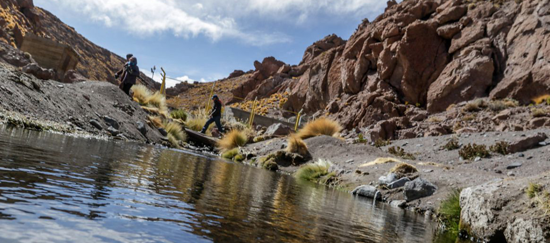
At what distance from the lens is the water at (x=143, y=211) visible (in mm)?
2387

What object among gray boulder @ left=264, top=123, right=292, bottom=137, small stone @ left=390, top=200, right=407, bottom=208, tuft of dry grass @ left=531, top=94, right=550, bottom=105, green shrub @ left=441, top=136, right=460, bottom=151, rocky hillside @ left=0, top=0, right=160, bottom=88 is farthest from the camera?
rocky hillside @ left=0, top=0, right=160, bottom=88

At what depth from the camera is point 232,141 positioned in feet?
59.1

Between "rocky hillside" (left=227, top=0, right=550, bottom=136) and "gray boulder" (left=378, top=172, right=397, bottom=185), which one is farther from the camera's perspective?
"rocky hillside" (left=227, top=0, right=550, bottom=136)

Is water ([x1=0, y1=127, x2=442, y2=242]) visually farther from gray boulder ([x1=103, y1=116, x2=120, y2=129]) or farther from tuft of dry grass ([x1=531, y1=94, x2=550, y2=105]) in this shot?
tuft of dry grass ([x1=531, y1=94, x2=550, y2=105])

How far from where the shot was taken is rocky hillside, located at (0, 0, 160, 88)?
52088 mm

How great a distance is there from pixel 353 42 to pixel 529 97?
18.5 metres

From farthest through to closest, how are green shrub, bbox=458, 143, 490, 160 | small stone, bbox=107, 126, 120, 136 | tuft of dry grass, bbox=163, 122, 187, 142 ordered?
tuft of dry grass, bbox=163, 122, 187, 142, green shrub, bbox=458, 143, 490, 160, small stone, bbox=107, 126, 120, 136

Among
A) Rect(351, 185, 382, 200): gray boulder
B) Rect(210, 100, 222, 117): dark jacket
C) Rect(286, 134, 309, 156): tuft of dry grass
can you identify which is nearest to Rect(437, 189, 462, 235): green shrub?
Rect(351, 185, 382, 200): gray boulder

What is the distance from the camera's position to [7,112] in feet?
30.0

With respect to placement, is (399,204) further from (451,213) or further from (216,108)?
(216,108)

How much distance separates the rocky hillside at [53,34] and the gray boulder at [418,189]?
148 feet

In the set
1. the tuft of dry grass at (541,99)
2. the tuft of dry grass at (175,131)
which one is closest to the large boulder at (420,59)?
the tuft of dry grass at (541,99)

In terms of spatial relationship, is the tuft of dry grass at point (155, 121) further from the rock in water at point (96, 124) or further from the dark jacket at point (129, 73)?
the rock in water at point (96, 124)

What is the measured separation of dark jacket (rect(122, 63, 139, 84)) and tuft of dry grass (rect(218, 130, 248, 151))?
4.54m
